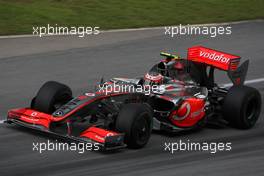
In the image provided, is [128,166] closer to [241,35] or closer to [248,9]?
[241,35]

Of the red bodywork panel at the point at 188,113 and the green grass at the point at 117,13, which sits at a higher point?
the green grass at the point at 117,13

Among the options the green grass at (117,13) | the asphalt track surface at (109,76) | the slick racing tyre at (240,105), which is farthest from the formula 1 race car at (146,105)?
the green grass at (117,13)

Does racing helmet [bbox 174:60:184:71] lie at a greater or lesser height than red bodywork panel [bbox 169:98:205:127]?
greater

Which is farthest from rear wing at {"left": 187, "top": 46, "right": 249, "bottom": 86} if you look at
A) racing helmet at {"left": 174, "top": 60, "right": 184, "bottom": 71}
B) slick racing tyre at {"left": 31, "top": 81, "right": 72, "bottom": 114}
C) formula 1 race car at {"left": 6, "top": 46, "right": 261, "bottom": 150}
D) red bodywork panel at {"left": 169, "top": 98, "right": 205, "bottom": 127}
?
slick racing tyre at {"left": 31, "top": 81, "right": 72, "bottom": 114}

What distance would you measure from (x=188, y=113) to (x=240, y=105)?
946 millimetres

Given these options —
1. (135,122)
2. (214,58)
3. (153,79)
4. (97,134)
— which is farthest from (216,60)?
(97,134)

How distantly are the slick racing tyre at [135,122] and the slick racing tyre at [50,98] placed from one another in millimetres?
1519

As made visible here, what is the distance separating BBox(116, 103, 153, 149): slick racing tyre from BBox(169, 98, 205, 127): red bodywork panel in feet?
2.98

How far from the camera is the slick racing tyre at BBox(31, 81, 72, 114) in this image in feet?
Answer: 45.2

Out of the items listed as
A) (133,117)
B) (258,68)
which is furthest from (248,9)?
(133,117)

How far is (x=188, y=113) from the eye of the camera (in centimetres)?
1384

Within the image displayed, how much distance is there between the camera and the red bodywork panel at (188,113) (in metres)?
13.8

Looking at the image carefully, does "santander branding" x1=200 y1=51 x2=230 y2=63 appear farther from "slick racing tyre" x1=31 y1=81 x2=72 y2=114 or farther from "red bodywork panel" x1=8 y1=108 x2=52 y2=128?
"red bodywork panel" x1=8 y1=108 x2=52 y2=128

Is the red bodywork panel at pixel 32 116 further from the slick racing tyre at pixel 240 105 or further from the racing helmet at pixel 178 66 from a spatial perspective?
the slick racing tyre at pixel 240 105
